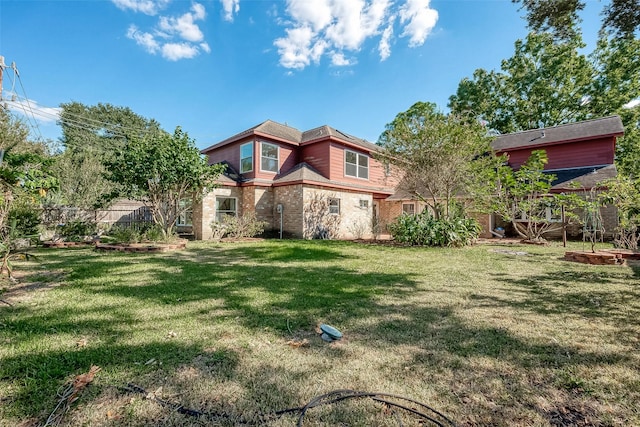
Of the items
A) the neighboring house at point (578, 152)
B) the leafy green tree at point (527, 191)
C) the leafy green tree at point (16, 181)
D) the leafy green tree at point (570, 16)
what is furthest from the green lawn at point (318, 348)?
the neighboring house at point (578, 152)

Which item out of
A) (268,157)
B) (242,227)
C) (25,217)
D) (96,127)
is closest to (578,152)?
(268,157)

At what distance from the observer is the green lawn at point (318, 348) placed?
75.5 inches

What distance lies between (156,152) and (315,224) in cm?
749

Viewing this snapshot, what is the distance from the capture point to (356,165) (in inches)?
671

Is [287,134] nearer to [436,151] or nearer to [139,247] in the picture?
[436,151]

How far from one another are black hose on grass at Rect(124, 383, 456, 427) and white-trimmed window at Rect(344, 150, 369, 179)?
14734 millimetres

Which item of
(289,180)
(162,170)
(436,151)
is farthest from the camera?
(289,180)

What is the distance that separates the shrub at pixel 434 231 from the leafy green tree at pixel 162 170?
25.9 ft

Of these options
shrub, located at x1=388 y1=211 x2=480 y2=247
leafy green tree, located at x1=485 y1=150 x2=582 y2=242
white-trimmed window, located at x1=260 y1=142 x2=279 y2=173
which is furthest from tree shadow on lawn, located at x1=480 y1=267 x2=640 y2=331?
white-trimmed window, located at x1=260 y1=142 x2=279 y2=173

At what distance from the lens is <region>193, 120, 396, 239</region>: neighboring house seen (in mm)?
13922

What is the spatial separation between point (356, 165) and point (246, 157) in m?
6.32

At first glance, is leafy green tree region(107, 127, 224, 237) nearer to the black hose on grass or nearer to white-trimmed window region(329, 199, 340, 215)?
white-trimmed window region(329, 199, 340, 215)

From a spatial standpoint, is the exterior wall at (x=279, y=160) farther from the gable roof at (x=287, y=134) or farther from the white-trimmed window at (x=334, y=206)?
the white-trimmed window at (x=334, y=206)

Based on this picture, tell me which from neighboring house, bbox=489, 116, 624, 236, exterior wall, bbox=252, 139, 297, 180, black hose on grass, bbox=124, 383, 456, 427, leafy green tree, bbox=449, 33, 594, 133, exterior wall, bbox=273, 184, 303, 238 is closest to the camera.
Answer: black hose on grass, bbox=124, 383, 456, 427
